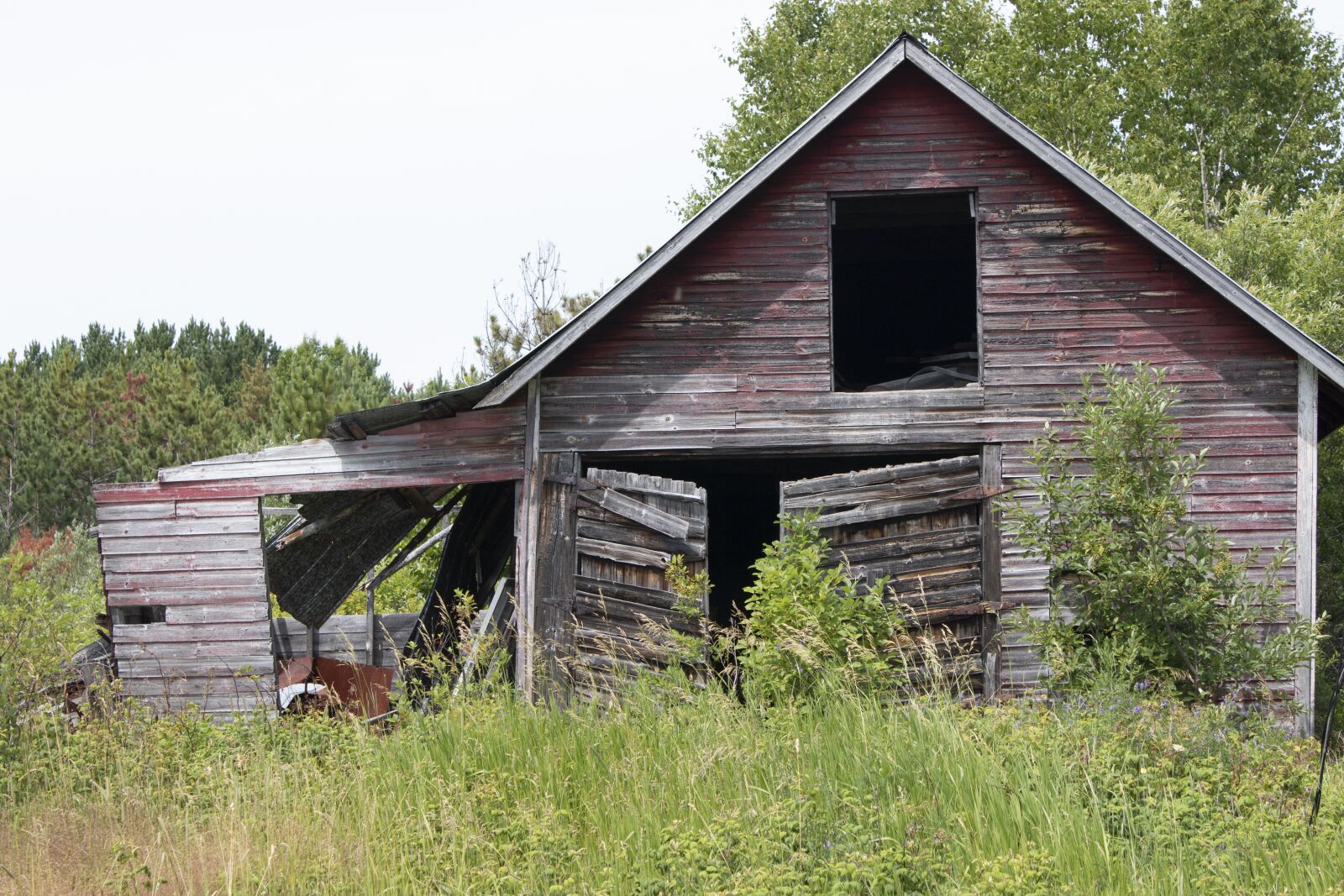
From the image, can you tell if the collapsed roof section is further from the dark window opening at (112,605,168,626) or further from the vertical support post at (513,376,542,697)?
the vertical support post at (513,376,542,697)

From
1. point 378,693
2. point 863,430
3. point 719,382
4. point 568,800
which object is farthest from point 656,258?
point 378,693

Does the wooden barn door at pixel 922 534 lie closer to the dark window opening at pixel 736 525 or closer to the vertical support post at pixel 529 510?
the vertical support post at pixel 529 510

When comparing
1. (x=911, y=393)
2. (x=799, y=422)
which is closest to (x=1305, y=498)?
(x=911, y=393)

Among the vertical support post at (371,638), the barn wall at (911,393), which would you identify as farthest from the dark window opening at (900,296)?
the vertical support post at (371,638)

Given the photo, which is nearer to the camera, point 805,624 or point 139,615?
point 805,624

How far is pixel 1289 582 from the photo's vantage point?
10.2 metres

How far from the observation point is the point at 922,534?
410 inches

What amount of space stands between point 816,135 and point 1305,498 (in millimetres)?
4761

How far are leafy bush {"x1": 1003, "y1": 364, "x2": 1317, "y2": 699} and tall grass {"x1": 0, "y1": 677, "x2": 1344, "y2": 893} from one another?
1659mm

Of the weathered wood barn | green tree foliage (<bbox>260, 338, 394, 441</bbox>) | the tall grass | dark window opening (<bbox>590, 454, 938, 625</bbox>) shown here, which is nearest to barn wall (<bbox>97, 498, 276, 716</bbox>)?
the weathered wood barn

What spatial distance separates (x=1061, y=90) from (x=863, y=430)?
23275mm

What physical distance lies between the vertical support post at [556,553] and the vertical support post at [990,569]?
3252 millimetres

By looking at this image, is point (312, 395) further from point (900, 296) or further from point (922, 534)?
point (922, 534)

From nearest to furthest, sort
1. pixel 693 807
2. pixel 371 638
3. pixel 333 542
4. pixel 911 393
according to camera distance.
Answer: pixel 693 807 → pixel 911 393 → pixel 333 542 → pixel 371 638
